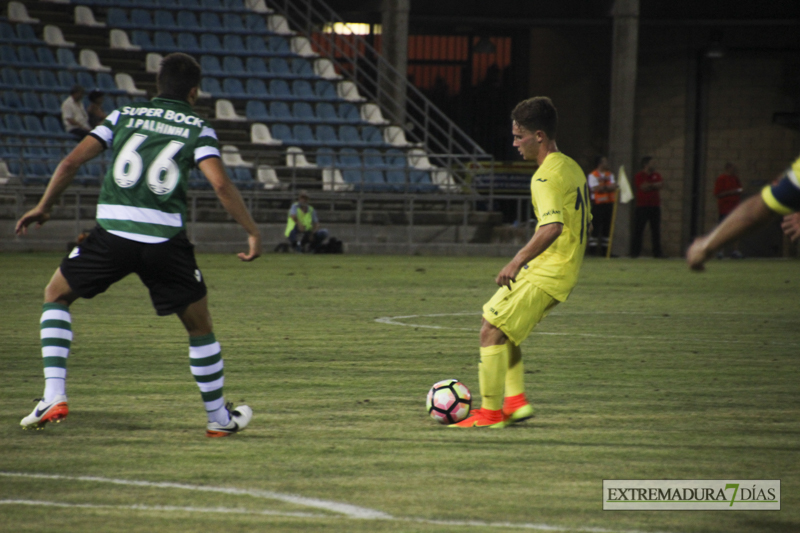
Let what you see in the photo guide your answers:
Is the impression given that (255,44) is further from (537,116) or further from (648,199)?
(537,116)

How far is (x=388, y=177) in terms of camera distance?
955 inches

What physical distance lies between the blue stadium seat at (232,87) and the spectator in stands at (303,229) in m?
5.36

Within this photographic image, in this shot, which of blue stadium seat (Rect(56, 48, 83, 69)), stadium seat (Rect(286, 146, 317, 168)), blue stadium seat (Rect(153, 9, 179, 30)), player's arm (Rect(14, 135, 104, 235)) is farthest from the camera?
blue stadium seat (Rect(153, 9, 179, 30))

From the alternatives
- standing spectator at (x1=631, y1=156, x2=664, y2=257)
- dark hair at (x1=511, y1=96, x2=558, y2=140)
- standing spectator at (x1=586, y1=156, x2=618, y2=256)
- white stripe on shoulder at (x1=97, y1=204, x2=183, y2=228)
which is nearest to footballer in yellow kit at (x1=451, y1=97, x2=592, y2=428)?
dark hair at (x1=511, y1=96, x2=558, y2=140)

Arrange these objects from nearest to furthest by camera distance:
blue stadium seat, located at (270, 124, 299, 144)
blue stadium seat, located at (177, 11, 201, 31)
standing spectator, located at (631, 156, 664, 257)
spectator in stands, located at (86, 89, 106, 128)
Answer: spectator in stands, located at (86, 89, 106, 128) < standing spectator, located at (631, 156, 664, 257) < blue stadium seat, located at (270, 124, 299, 144) < blue stadium seat, located at (177, 11, 201, 31)

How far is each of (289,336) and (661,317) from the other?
4.43 meters

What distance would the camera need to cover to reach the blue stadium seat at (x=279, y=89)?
83.7 feet

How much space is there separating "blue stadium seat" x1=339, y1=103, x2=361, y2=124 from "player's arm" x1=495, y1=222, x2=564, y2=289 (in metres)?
20.8

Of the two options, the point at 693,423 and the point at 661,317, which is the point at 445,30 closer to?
the point at 661,317

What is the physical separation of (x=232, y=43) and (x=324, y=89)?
2689mm

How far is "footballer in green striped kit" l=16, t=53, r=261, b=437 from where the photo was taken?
475 centimetres

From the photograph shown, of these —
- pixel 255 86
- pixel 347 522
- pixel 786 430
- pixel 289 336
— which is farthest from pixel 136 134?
pixel 255 86

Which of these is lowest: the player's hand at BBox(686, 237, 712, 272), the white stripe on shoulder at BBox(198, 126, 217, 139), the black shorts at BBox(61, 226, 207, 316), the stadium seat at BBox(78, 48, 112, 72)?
the black shorts at BBox(61, 226, 207, 316)

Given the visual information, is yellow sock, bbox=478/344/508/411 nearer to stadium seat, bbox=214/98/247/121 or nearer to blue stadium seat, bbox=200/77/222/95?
stadium seat, bbox=214/98/247/121
